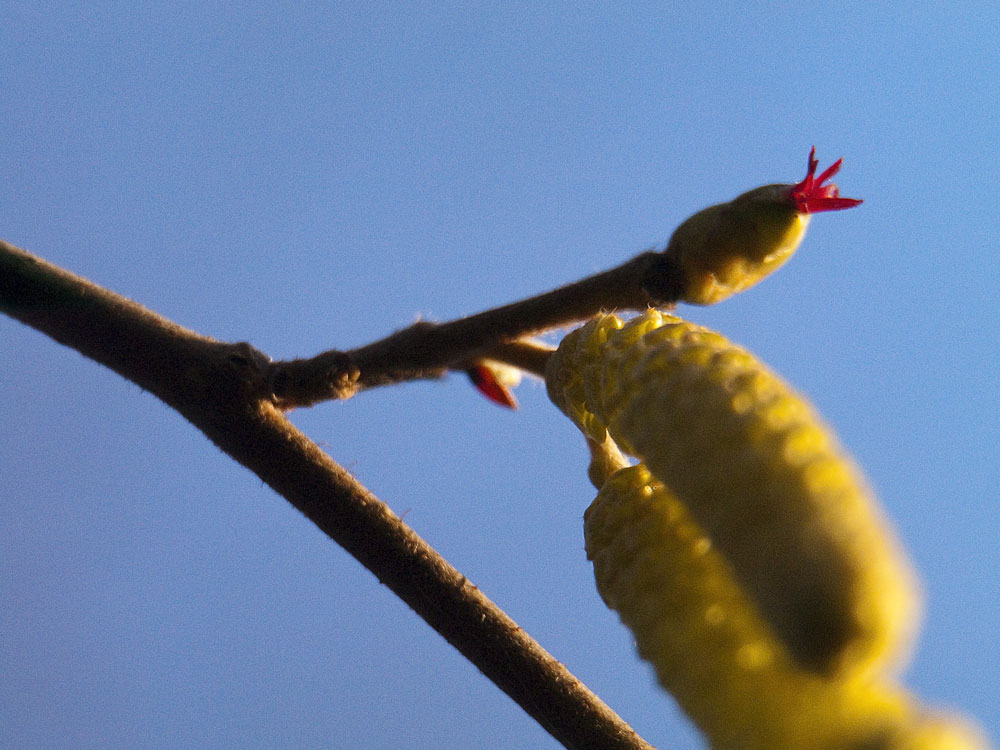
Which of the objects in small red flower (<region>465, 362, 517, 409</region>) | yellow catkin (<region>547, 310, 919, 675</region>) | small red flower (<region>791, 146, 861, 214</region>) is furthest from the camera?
small red flower (<region>465, 362, 517, 409</region>)

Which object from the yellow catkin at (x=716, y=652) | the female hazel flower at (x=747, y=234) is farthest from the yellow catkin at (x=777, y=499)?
the female hazel flower at (x=747, y=234)

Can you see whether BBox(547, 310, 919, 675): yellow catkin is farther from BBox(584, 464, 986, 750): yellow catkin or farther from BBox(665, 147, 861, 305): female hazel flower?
BBox(665, 147, 861, 305): female hazel flower

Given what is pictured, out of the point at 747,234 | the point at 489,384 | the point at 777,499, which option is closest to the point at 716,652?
the point at 777,499

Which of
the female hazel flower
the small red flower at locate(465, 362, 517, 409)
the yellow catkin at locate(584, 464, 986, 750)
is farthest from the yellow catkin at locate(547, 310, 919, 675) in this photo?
the small red flower at locate(465, 362, 517, 409)

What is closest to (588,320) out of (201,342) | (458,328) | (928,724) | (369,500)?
(458,328)

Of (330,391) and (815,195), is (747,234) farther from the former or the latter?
(330,391)

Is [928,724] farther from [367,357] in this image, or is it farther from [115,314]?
[115,314]

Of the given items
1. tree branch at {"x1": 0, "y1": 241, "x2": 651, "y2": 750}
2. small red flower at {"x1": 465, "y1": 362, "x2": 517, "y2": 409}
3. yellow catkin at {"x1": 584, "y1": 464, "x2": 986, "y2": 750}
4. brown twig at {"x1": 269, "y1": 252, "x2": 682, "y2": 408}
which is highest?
small red flower at {"x1": 465, "y1": 362, "x2": 517, "y2": 409}
